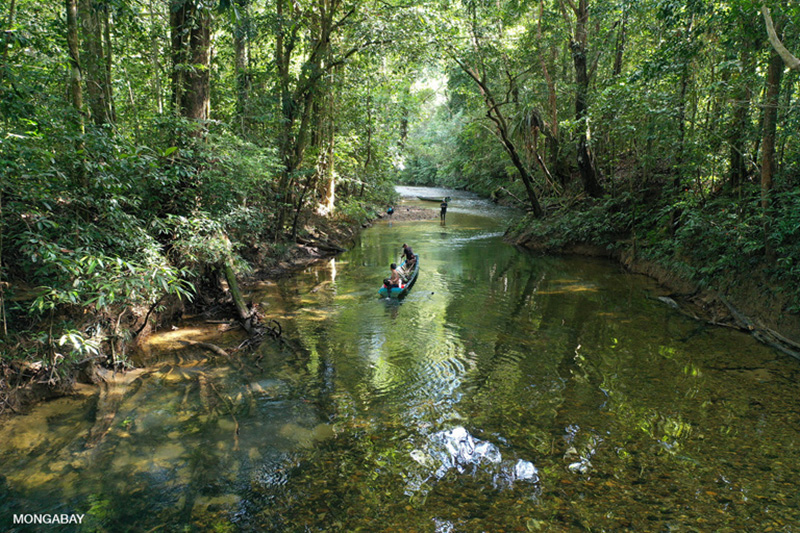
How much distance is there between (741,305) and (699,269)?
1739 mm

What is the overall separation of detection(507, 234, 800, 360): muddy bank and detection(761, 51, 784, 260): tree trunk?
855 mm

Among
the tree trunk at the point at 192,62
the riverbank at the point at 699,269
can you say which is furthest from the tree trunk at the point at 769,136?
the tree trunk at the point at 192,62

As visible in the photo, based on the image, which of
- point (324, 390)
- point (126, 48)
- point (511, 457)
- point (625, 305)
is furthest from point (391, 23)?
point (511, 457)

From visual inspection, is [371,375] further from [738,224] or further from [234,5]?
[738,224]

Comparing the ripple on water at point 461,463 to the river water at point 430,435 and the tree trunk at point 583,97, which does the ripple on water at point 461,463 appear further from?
the tree trunk at point 583,97

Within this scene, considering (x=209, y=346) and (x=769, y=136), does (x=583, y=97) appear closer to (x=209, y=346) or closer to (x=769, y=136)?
(x=769, y=136)

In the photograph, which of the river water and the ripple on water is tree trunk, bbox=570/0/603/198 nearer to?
the river water

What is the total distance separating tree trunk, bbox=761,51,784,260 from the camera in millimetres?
8430

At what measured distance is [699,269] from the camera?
11.0m

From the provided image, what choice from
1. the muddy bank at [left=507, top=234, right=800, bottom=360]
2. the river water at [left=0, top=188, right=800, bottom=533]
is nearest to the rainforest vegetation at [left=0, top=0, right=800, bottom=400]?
the muddy bank at [left=507, top=234, right=800, bottom=360]

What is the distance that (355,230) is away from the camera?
2295 cm

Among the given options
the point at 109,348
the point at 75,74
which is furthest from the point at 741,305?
the point at 75,74

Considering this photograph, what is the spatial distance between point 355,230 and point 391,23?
11.0m

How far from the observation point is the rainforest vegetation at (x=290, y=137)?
224 inches
